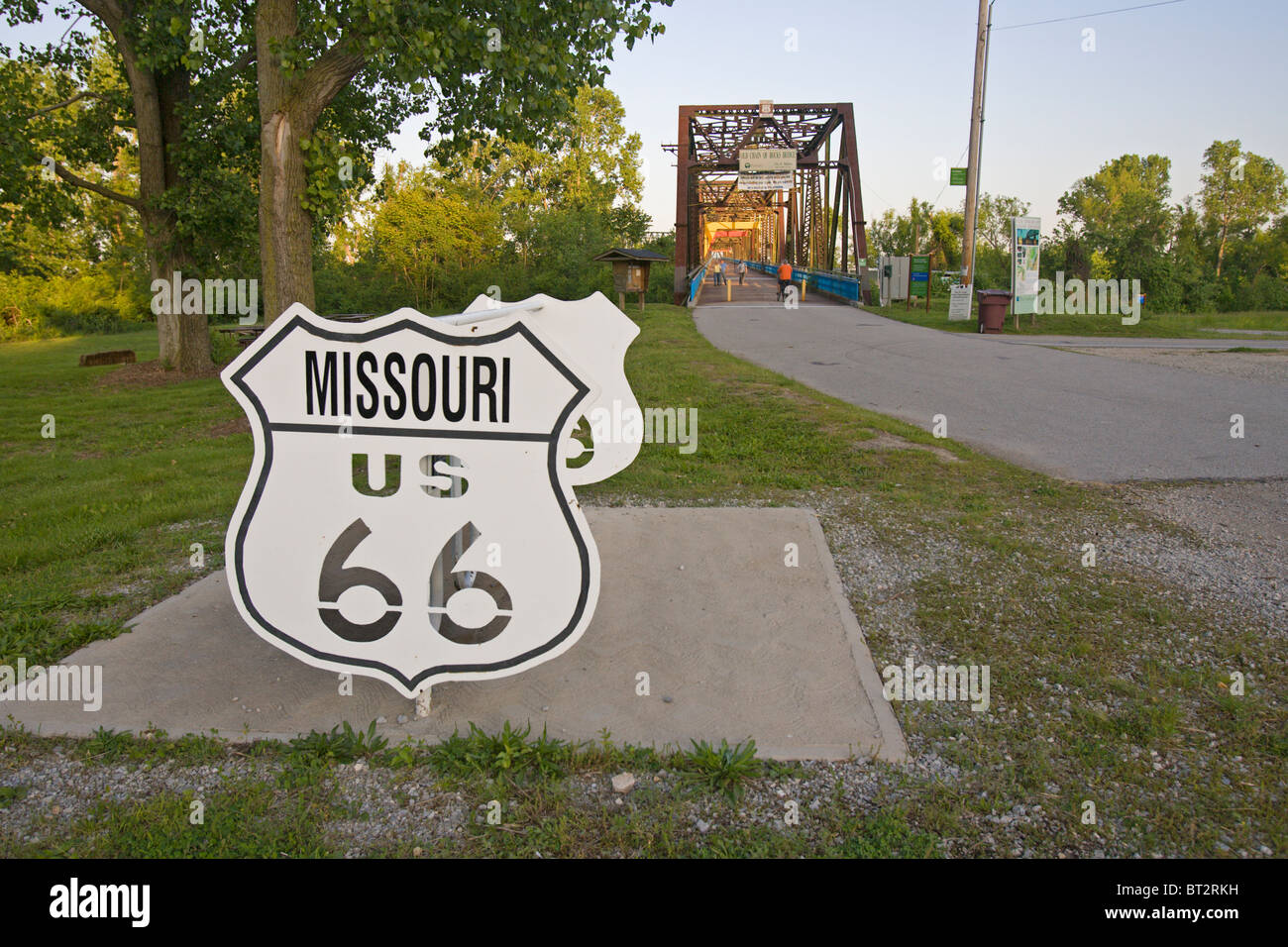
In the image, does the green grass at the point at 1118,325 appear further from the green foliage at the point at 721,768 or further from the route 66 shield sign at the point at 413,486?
the route 66 shield sign at the point at 413,486

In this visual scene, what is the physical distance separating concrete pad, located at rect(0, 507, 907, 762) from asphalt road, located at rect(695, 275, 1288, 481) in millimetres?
3873

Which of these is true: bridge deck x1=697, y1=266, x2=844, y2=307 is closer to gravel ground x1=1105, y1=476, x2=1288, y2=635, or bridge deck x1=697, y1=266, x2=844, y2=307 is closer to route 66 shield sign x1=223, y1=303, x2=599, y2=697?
gravel ground x1=1105, y1=476, x2=1288, y2=635

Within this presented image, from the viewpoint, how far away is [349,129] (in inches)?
572

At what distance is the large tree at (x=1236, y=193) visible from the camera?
47.2 metres

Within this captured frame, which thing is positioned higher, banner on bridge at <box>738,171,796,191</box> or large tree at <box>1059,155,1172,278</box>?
large tree at <box>1059,155,1172,278</box>

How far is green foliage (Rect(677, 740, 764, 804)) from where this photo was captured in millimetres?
2732

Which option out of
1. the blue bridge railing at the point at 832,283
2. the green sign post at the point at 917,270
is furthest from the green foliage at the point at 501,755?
the blue bridge railing at the point at 832,283

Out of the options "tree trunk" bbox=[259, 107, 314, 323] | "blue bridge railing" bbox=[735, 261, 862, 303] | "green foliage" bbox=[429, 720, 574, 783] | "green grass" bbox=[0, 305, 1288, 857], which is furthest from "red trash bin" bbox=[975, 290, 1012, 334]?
"green foliage" bbox=[429, 720, 574, 783]

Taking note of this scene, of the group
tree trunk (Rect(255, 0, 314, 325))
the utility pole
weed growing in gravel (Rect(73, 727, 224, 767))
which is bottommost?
weed growing in gravel (Rect(73, 727, 224, 767))

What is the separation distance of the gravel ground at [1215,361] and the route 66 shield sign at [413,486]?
11.9 m

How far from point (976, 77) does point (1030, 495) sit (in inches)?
722

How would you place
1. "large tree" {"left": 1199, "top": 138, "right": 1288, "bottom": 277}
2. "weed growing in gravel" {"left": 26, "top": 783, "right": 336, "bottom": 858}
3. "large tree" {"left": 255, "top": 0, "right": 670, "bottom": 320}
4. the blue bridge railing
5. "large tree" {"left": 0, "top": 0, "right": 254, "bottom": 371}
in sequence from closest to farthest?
"weed growing in gravel" {"left": 26, "top": 783, "right": 336, "bottom": 858}, "large tree" {"left": 255, "top": 0, "right": 670, "bottom": 320}, "large tree" {"left": 0, "top": 0, "right": 254, "bottom": 371}, the blue bridge railing, "large tree" {"left": 1199, "top": 138, "right": 1288, "bottom": 277}

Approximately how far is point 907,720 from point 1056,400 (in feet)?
26.6

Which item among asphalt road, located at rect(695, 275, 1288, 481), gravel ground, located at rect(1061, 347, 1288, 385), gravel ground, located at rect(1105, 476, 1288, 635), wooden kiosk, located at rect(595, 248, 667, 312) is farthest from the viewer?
wooden kiosk, located at rect(595, 248, 667, 312)
